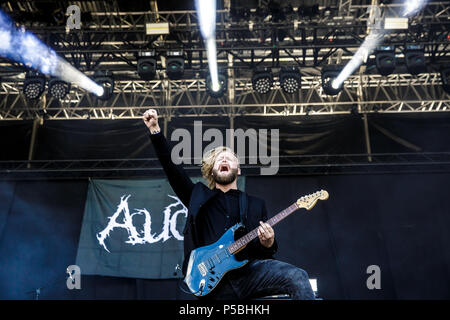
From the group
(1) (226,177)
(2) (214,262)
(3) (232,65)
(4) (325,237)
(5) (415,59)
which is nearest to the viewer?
(2) (214,262)

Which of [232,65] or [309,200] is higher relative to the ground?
[232,65]

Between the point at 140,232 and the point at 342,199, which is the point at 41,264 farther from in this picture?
the point at 342,199

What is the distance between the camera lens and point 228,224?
8.41 feet

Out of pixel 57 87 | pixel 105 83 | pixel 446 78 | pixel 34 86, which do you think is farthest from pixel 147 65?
pixel 446 78

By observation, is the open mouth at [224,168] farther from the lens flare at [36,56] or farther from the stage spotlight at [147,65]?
the lens flare at [36,56]

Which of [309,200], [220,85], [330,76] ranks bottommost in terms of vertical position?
[309,200]

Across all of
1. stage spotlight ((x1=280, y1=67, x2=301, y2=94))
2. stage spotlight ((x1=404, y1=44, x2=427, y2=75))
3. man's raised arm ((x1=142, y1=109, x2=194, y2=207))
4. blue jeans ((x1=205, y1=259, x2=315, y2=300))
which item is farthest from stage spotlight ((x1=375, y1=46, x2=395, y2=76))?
blue jeans ((x1=205, y1=259, x2=315, y2=300))

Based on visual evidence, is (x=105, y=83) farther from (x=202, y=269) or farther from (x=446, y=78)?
(x=446, y=78)

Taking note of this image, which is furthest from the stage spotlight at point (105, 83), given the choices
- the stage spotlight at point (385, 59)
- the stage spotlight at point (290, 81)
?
the stage spotlight at point (385, 59)

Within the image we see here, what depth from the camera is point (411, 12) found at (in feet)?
22.5

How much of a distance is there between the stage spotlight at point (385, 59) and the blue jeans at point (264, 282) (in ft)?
18.7

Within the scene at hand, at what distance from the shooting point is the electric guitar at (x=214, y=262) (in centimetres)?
236

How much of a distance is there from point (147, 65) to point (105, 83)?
97 centimetres
